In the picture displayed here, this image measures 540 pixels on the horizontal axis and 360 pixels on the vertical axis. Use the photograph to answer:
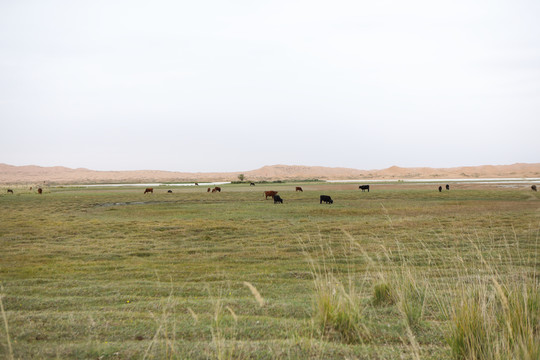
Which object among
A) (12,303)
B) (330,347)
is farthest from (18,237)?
(330,347)

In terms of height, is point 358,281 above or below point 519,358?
below

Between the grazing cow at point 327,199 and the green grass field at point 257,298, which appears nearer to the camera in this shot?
the green grass field at point 257,298

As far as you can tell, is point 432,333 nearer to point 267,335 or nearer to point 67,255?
point 267,335

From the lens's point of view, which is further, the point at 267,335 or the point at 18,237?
the point at 18,237

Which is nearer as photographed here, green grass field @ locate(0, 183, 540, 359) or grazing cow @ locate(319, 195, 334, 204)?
green grass field @ locate(0, 183, 540, 359)

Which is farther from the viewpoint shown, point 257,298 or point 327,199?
point 327,199

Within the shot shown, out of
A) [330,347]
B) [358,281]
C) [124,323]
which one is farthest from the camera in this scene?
[358,281]

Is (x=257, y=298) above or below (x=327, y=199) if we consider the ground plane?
above

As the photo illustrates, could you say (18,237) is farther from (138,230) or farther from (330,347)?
(330,347)

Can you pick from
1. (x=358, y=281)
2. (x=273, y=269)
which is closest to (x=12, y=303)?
(x=273, y=269)

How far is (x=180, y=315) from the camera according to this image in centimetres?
560

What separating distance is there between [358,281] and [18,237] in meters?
14.1

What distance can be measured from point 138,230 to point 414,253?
11917 mm

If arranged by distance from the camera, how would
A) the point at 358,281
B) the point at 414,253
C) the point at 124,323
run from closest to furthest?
the point at 124,323
the point at 358,281
the point at 414,253
